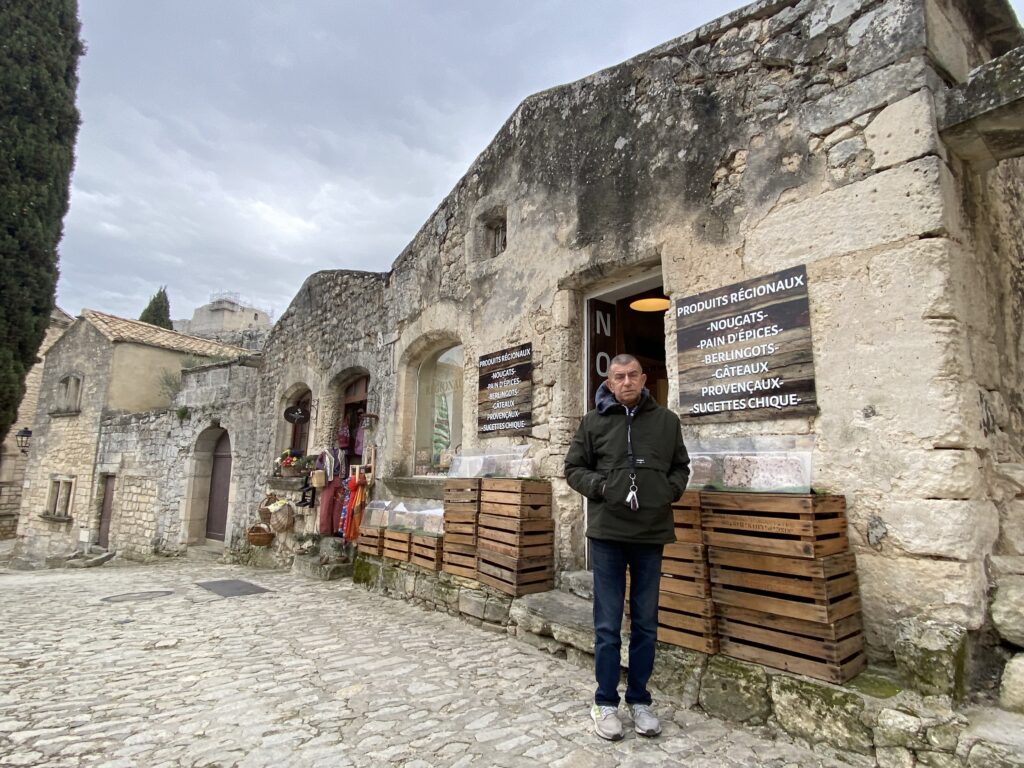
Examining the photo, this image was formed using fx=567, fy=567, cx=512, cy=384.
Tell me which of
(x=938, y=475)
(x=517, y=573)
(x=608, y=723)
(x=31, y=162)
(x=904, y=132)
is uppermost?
(x=31, y=162)

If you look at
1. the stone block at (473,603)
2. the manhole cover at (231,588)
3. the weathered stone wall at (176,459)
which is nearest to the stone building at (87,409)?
the weathered stone wall at (176,459)

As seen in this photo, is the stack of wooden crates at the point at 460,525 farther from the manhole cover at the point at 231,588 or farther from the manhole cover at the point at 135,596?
the manhole cover at the point at 135,596

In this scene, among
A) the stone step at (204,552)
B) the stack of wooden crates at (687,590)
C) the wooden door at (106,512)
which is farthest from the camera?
the wooden door at (106,512)

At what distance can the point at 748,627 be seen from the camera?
282cm

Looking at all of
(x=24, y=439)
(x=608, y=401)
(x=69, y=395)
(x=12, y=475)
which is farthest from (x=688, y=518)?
(x=12, y=475)

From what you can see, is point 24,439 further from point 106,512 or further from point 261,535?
point 261,535

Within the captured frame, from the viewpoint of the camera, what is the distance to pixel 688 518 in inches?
123

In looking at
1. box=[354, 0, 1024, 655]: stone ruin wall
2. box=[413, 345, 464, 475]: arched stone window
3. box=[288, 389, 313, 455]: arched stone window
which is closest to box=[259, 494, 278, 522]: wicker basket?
box=[288, 389, 313, 455]: arched stone window

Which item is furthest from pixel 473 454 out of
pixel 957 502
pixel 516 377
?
pixel 957 502

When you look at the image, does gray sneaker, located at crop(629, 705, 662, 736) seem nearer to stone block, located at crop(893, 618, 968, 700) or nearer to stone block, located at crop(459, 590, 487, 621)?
stone block, located at crop(893, 618, 968, 700)

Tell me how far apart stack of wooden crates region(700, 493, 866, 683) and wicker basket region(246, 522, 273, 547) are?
729cm

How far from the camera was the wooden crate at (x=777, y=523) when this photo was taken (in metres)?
2.68

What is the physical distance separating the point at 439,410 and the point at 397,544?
173 centimetres

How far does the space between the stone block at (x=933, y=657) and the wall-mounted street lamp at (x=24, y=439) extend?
64.0 feet
